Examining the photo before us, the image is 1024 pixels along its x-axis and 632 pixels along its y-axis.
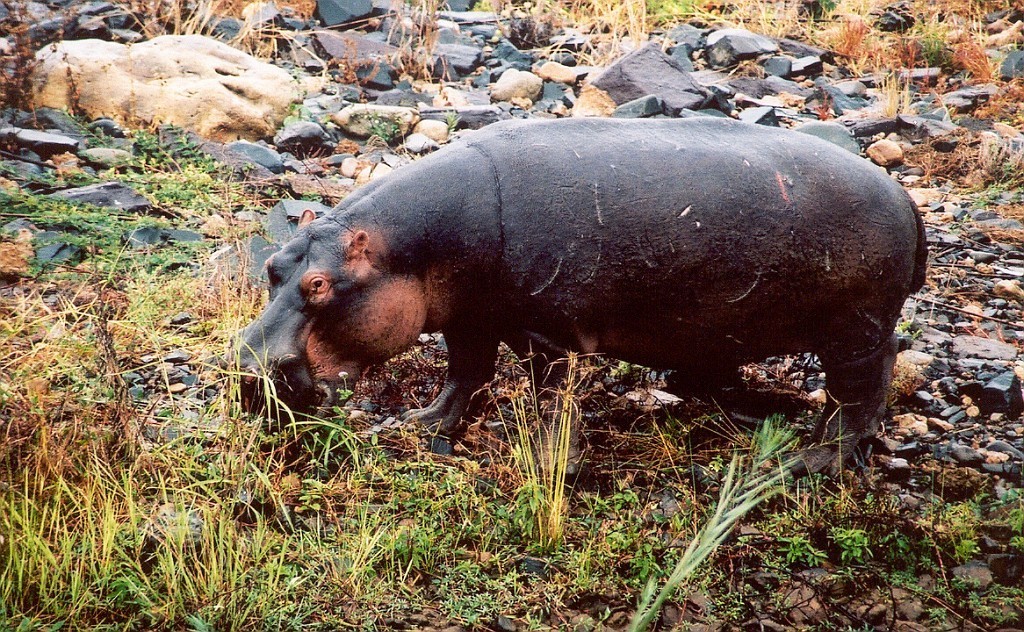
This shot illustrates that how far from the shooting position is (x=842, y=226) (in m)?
3.78

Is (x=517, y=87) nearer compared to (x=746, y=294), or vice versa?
(x=746, y=294)

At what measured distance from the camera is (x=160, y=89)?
289 inches

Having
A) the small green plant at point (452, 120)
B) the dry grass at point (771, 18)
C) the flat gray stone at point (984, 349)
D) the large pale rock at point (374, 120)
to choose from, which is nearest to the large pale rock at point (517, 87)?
the small green plant at point (452, 120)

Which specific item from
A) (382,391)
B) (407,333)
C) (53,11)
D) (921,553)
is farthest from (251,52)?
(921,553)

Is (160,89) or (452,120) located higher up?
(160,89)

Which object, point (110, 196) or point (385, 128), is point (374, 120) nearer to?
point (385, 128)

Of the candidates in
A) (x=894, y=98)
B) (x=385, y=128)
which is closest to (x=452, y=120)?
(x=385, y=128)

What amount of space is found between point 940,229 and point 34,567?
5778mm

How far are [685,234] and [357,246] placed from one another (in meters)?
1.25

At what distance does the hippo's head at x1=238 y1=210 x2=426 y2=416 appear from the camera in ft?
11.8

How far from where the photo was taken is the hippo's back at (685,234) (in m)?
3.66

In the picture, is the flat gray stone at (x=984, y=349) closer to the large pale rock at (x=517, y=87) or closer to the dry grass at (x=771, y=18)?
the large pale rock at (x=517, y=87)

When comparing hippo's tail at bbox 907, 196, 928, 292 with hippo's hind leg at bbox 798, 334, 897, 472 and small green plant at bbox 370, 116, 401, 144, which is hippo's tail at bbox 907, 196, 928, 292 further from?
small green plant at bbox 370, 116, 401, 144

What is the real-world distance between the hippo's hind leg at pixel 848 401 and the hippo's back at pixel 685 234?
0.19m
